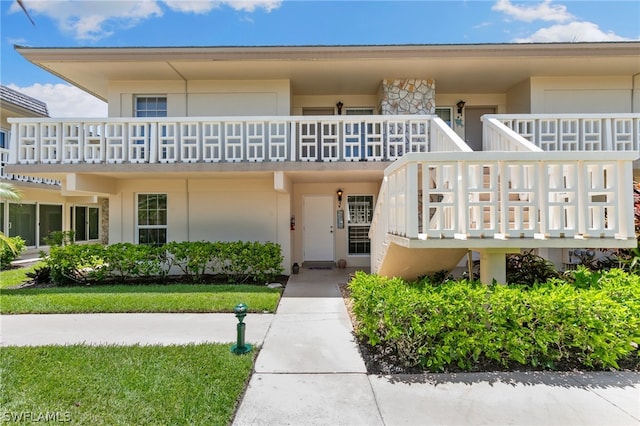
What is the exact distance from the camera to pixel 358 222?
1122 cm

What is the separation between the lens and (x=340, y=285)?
Result: 8.35 m

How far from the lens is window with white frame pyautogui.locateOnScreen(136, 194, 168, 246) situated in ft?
32.9

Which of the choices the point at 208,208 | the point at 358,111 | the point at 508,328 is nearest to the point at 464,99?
the point at 358,111

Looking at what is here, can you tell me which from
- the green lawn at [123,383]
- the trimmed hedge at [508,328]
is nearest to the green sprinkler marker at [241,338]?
the green lawn at [123,383]

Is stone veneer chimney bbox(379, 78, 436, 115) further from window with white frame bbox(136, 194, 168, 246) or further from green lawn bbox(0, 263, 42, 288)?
green lawn bbox(0, 263, 42, 288)

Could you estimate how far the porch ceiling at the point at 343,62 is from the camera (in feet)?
28.1

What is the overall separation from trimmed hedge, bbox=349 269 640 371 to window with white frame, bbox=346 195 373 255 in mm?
6992

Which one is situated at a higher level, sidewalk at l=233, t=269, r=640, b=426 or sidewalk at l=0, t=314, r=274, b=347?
sidewalk at l=0, t=314, r=274, b=347

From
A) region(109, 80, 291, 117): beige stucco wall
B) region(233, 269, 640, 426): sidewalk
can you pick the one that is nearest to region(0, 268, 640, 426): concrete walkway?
region(233, 269, 640, 426): sidewalk

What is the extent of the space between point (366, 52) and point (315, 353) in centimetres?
739

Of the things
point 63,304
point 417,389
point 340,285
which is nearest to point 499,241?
point 417,389

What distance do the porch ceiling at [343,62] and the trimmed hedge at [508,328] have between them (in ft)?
22.2

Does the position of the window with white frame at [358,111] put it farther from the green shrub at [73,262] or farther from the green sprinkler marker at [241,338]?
the green sprinkler marker at [241,338]

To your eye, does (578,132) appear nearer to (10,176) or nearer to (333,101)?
(333,101)
